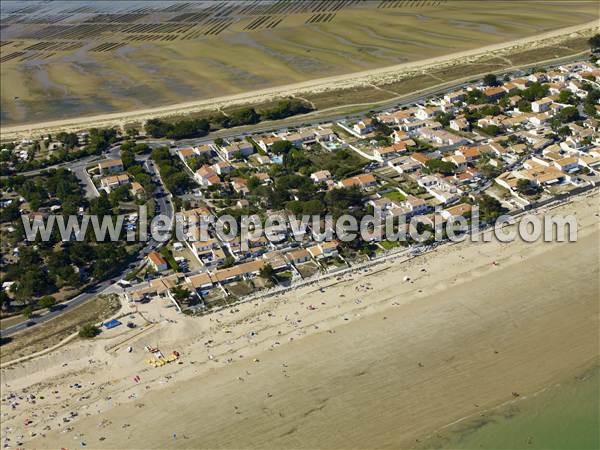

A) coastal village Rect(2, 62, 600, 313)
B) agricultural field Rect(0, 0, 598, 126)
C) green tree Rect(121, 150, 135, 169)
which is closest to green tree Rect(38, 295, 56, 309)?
coastal village Rect(2, 62, 600, 313)

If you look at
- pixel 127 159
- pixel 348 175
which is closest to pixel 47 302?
Answer: pixel 127 159

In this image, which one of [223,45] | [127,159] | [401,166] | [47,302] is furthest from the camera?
[223,45]

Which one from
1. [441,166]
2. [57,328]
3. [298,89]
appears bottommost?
[57,328]

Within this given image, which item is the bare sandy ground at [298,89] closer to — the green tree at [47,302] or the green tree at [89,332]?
the green tree at [47,302]

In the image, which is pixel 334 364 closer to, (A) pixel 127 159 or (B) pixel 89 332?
(B) pixel 89 332

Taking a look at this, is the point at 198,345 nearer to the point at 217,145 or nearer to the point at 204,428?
the point at 204,428

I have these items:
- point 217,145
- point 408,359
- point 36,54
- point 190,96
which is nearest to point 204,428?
point 408,359
